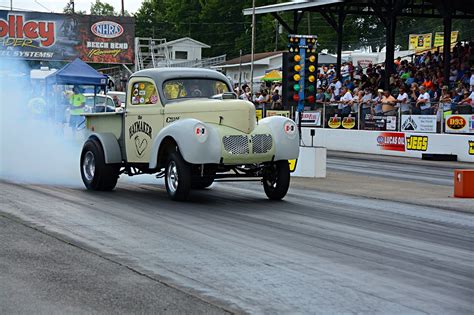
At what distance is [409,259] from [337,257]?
0.73 meters

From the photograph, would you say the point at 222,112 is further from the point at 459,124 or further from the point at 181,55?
the point at 181,55

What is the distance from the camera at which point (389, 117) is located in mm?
28562

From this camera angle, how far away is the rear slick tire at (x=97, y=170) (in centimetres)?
1412

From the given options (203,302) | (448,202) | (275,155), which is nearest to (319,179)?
(448,202)

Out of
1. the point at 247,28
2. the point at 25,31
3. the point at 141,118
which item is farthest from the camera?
the point at 247,28

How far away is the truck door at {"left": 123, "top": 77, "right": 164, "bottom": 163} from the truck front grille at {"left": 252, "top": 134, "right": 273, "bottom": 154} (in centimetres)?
159

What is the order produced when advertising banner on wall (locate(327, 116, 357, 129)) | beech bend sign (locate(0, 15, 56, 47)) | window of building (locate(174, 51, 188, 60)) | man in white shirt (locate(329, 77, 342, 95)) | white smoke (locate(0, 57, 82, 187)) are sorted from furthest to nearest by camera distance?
window of building (locate(174, 51, 188, 60)) < beech bend sign (locate(0, 15, 56, 47)) < man in white shirt (locate(329, 77, 342, 95)) < advertising banner on wall (locate(327, 116, 357, 129)) < white smoke (locate(0, 57, 82, 187))

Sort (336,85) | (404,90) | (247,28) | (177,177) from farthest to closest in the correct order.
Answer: (247,28)
(336,85)
(404,90)
(177,177)

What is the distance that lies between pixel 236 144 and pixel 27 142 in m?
8.10

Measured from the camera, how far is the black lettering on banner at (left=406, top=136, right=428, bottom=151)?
2730 centimetres

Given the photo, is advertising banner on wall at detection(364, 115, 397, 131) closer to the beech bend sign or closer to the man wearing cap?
the man wearing cap

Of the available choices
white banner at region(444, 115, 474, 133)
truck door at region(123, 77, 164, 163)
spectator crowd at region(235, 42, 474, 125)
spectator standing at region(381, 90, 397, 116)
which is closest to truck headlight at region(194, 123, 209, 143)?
truck door at region(123, 77, 164, 163)

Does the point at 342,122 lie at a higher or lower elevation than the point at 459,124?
lower

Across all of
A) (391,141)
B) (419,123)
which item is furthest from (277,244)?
(391,141)
